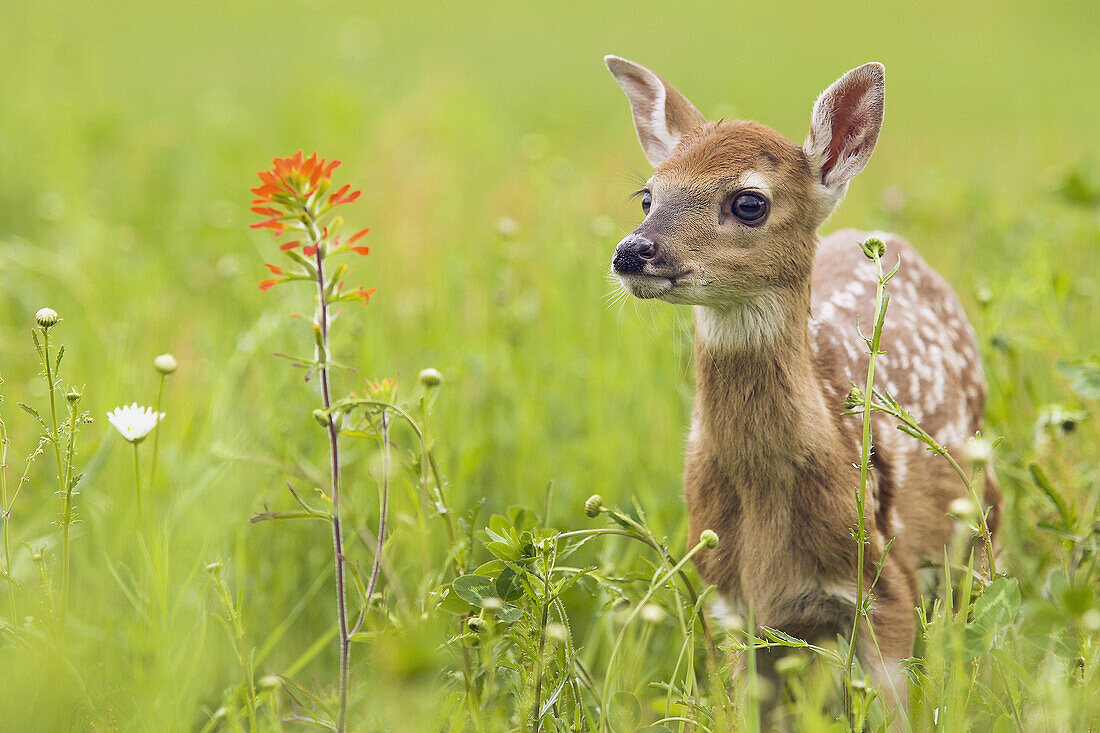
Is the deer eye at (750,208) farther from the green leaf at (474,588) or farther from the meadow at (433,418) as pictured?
the green leaf at (474,588)

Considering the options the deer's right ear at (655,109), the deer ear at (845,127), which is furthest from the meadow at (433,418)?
the deer ear at (845,127)

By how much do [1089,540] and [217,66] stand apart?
32.6ft

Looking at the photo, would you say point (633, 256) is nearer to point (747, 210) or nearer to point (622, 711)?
point (747, 210)

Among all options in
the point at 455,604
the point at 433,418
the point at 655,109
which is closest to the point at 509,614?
the point at 455,604

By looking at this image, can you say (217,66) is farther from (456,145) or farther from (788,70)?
(788,70)

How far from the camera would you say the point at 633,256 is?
8.36 feet

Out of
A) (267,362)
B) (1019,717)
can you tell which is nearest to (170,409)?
(267,362)

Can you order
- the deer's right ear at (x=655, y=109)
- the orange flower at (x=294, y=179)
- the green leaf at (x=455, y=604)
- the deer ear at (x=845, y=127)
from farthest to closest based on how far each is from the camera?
the deer's right ear at (x=655, y=109) < the deer ear at (x=845, y=127) < the green leaf at (x=455, y=604) < the orange flower at (x=294, y=179)

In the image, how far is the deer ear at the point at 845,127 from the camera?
2824mm

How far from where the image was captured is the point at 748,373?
2.72 meters

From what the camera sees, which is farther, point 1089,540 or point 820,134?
point 820,134

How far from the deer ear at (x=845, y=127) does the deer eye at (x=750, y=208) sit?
0.80 feet

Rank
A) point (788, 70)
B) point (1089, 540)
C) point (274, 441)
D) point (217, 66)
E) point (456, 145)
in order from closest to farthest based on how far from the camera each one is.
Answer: point (1089, 540), point (274, 441), point (456, 145), point (217, 66), point (788, 70)

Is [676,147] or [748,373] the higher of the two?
[676,147]
